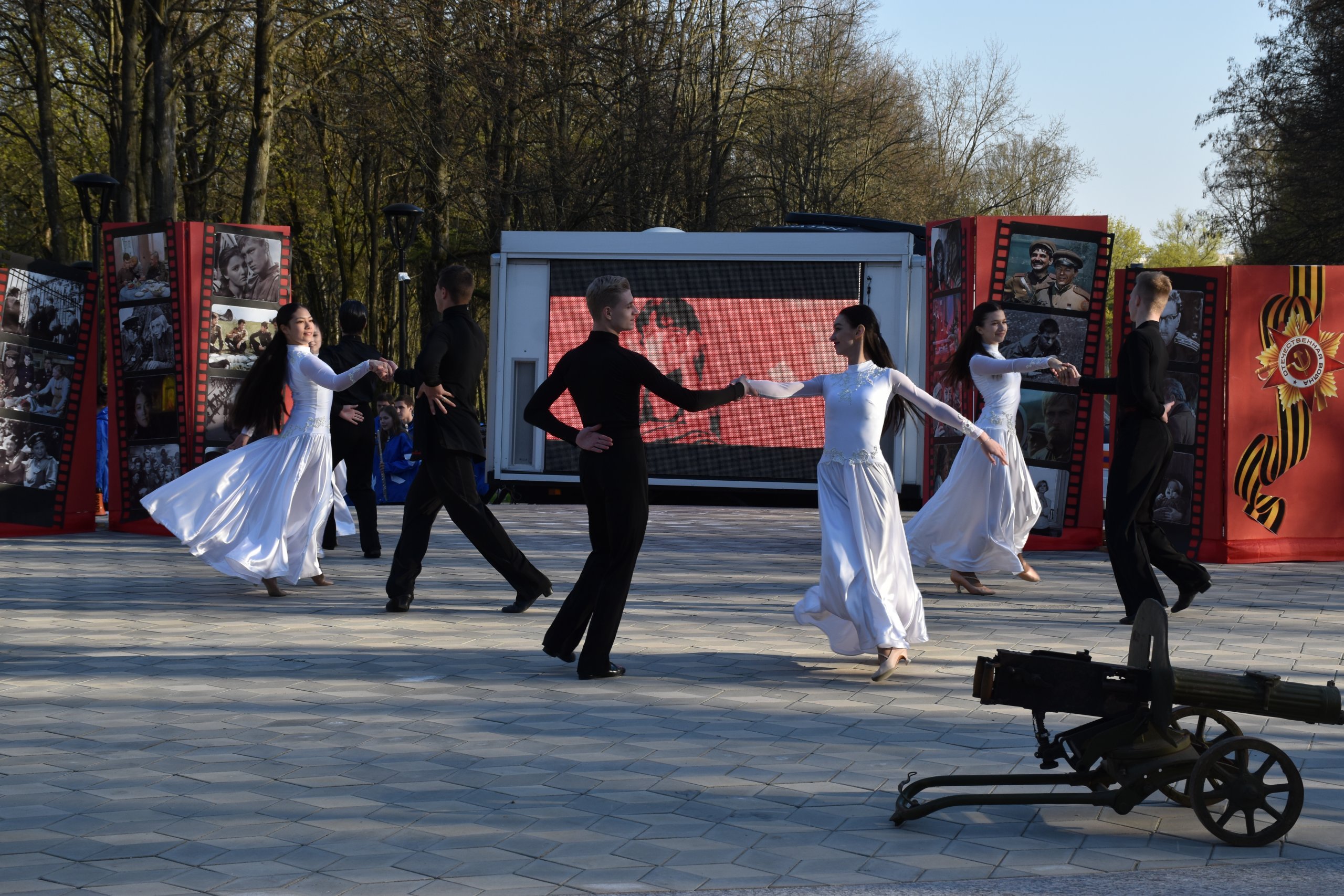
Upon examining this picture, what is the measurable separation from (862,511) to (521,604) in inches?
109

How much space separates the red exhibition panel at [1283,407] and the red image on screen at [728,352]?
556 cm

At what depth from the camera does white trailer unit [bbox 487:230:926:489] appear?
673 inches

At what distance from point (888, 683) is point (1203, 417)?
647 centimetres

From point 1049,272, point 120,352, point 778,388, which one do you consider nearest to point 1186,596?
point 778,388

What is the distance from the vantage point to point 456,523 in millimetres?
8984

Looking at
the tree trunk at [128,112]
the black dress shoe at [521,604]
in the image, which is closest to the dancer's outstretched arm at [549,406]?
the black dress shoe at [521,604]

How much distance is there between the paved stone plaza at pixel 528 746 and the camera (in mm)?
4176

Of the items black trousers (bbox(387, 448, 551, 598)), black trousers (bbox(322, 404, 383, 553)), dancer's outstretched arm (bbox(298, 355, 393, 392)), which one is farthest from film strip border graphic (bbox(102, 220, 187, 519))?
black trousers (bbox(387, 448, 551, 598))

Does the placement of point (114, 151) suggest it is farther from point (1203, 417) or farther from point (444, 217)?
point (1203, 417)

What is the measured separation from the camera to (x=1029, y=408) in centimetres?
1308

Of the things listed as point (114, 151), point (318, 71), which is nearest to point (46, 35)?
point (114, 151)

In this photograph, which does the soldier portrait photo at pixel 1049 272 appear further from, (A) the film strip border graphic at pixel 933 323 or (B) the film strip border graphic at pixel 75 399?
(B) the film strip border graphic at pixel 75 399

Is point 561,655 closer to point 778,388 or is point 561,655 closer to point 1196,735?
point 778,388

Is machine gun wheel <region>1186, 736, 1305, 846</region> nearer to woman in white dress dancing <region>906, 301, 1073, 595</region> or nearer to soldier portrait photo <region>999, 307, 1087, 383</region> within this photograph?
woman in white dress dancing <region>906, 301, 1073, 595</region>
